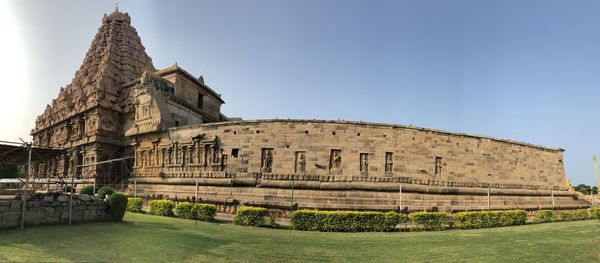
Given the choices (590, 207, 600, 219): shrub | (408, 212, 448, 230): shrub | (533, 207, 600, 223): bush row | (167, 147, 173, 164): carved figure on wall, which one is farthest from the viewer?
(590, 207, 600, 219): shrub

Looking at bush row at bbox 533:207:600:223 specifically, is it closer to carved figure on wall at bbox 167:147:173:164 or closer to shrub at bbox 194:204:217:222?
shrub at bbox 194:204:217:222

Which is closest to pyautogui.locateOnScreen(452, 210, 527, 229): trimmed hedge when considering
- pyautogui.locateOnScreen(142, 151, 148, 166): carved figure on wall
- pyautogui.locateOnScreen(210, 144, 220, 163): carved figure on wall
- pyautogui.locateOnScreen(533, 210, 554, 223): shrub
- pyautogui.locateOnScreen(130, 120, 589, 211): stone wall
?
pyautogui.locateOnScreen(130, 120, 589, 211): stone wall

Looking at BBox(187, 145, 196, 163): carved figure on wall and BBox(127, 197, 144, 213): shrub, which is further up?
BBox(187, 145, 196, 163): carved figure on wall

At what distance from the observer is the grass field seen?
280 inches

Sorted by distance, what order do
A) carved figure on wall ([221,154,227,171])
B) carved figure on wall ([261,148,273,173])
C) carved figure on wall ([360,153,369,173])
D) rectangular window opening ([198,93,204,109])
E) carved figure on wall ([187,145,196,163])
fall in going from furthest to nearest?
1. rectangular window opening ([198,93,204,109])
2. carved figure on wall ([187,145,196,163])
3. carved figure on wall ([221,154,227,171])
4. carved figure on wall ([261,148,273,173])
5. carved figure on wall ([360,153,369,173])

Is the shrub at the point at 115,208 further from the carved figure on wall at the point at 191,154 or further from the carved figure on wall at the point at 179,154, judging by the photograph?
the carved figure on wall at the point at 179,154

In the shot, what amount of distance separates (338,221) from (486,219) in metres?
7.73

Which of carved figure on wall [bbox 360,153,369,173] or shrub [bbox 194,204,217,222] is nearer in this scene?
shrub [bbox 194,204,217,222]

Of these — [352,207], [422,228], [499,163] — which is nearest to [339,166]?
[352,207]

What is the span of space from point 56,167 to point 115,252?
2868 centimetres

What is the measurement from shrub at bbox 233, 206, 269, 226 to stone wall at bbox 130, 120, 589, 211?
129cm

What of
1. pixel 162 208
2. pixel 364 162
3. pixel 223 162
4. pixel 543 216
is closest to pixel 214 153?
pixel 223 162

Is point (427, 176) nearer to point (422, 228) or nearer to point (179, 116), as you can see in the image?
point (422, 228)

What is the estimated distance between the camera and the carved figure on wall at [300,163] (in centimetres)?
1646
